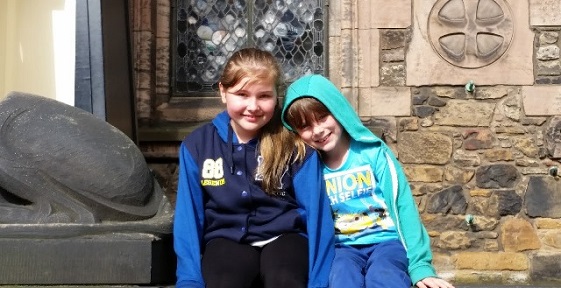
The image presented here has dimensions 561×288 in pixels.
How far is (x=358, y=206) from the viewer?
3277 mm

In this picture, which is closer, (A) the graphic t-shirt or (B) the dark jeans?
(B) the dark jeans

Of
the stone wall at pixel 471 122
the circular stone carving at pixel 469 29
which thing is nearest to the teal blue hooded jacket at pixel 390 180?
the stone wall at pixel 471 122

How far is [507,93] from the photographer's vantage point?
7641 mm

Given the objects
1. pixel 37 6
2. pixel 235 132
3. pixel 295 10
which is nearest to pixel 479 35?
pixel 295 10

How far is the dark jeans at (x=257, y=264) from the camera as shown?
3.04m

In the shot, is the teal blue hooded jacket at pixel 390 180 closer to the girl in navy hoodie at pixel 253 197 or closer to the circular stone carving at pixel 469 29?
the girl in navy hoodie at pixel 253 197

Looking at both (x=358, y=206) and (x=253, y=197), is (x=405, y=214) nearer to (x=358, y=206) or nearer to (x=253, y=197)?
(x=358, y=206)

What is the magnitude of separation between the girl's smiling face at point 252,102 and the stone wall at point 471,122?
443 centimetres

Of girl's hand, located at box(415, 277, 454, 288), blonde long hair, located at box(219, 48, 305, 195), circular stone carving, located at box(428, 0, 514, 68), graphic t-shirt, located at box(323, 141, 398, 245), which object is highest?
circular stone carving, located at box(428, 0, 514, 68)

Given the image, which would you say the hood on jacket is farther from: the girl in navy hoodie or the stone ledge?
the stone ledge

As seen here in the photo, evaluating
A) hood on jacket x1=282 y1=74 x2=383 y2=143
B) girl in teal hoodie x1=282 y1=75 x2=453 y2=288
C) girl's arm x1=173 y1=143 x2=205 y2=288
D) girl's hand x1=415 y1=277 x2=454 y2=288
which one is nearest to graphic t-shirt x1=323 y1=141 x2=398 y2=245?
girl in teal hoodie x1=282 y1=75 x2=453 y2=288

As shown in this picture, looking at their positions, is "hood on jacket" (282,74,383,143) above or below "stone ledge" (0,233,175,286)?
above

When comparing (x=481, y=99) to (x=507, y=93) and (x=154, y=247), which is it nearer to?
(x=507, y=93)

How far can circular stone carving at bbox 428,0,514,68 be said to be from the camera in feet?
25.3
